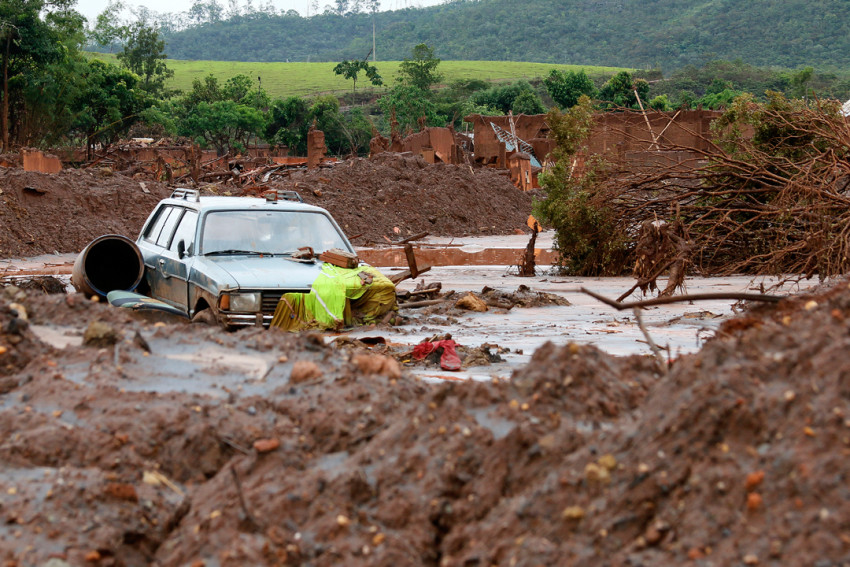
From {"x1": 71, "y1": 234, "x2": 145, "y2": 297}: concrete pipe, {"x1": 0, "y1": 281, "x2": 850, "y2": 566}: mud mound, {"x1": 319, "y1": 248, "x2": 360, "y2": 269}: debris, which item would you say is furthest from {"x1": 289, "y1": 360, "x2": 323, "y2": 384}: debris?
{"x1": 71, "y1": 234, "x2": 145, "y2": 297}: concrete pipe

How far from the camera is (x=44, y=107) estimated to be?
40.4 metres

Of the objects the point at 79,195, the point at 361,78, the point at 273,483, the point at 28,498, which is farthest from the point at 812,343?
the point at 361,78

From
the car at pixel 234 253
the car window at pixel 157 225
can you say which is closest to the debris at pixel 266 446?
the car at pixel 234 253

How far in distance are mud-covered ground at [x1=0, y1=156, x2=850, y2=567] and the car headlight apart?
3.19 meters

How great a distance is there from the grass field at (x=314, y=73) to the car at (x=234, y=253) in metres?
102

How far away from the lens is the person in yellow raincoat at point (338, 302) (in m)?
8.16

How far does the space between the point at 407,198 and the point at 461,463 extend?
25.7 meters

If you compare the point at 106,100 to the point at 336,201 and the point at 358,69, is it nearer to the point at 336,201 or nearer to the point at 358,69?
the point at 336,201

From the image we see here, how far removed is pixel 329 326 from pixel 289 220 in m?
1.58

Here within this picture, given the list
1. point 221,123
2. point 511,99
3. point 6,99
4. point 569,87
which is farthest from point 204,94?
point 6,99

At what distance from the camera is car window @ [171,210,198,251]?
915 cm

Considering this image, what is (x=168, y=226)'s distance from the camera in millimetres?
10000

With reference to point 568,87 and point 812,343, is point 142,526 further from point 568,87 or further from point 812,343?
point 568,87

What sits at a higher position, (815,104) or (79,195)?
(815,104)
